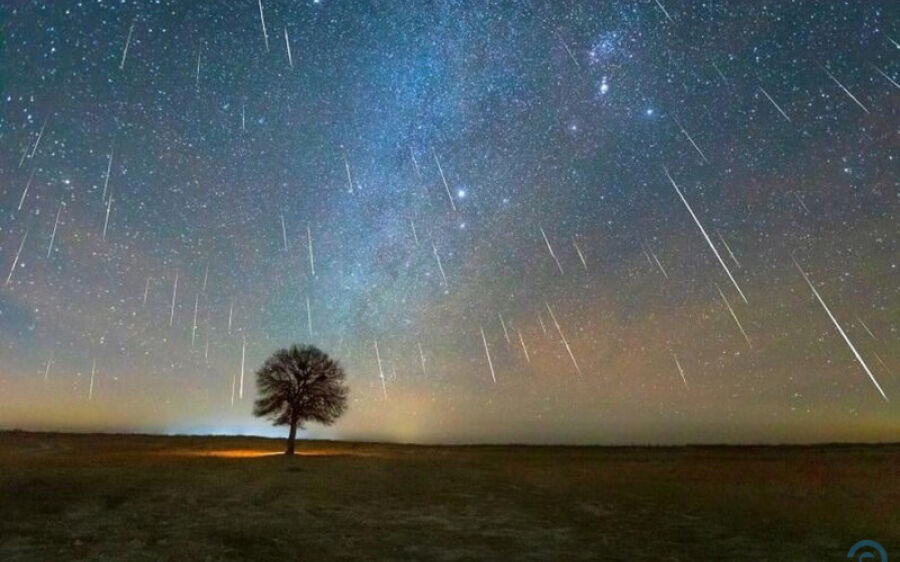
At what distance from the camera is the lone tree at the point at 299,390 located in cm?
4931

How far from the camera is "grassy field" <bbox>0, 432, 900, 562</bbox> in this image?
16.4 metres

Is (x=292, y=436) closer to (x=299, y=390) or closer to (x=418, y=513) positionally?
(x=299, y=390)

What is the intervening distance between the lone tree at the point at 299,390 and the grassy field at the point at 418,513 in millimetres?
13431

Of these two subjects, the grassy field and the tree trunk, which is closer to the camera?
the grassy field

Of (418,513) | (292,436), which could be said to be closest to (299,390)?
(292,436)

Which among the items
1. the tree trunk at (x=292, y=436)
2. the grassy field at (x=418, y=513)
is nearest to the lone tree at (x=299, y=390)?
the tree trunk at (x=292, y=436)

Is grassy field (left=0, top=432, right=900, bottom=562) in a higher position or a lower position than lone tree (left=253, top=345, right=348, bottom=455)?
lower

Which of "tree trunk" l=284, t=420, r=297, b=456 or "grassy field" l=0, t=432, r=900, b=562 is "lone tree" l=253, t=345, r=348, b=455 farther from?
"grassy field" l=0, t=432, r=900, b=562

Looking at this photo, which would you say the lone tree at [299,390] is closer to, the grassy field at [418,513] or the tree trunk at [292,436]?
the tree trunk at [292,436]

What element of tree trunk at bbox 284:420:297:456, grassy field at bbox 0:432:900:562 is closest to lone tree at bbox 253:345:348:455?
tree trunk at bbox 284:420:297:456

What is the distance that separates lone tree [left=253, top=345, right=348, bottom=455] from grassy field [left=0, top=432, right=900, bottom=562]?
44.1 ft

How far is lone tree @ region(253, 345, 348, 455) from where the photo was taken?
49312mm

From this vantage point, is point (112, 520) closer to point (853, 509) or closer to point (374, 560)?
point (374, 560)

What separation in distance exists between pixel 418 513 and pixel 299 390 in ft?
96.9
